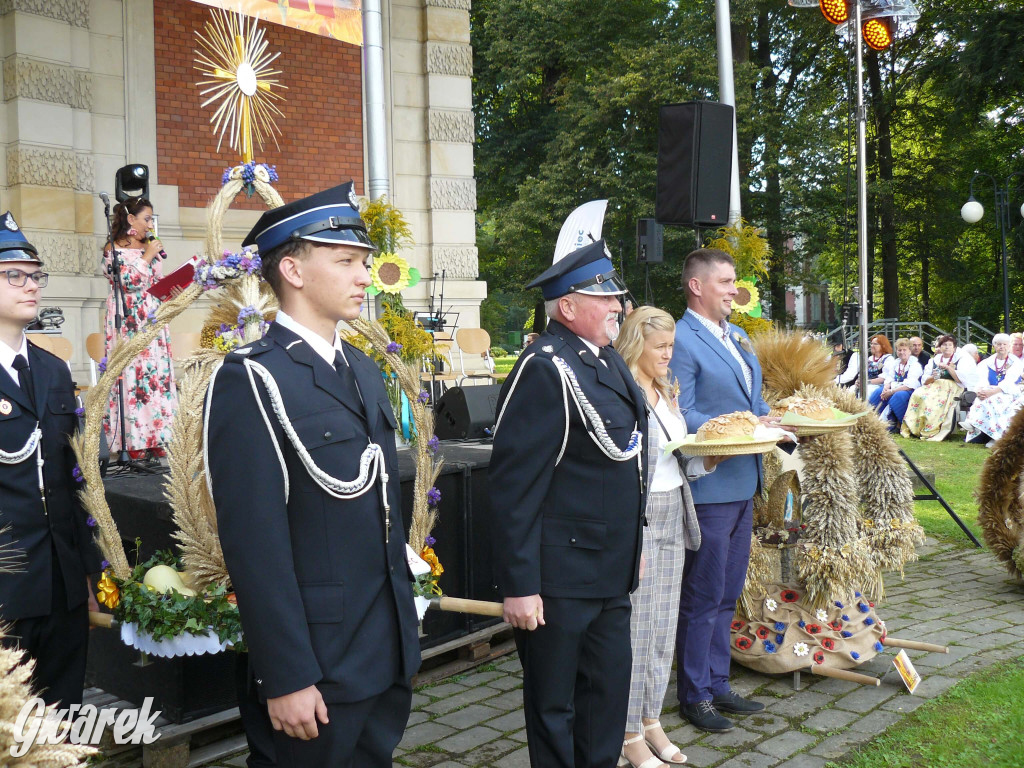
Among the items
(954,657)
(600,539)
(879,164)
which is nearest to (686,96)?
(879,164)

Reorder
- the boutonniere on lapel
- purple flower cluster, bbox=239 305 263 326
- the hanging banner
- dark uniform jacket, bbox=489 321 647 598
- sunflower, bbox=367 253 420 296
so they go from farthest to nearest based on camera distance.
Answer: the hanging banner → sunflower, bbox=367 253 420 296 → the boutonniere on lapel → purple flower cluster, bbox=239 305 263 326 → dark uniform jacket, bbox=489 321 647 598

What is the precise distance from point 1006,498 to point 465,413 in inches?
162

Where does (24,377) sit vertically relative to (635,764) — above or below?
above

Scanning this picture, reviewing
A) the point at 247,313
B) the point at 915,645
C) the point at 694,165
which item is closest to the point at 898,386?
the point at 694,165

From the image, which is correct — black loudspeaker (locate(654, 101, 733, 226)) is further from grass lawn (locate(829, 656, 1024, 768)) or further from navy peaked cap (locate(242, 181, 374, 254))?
navy peaked cap (locate(242, 181, 374, 254))

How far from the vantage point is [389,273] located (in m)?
5.13

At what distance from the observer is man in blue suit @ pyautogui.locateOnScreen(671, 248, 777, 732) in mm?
4195

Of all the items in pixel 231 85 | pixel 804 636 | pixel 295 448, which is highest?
pixel 231 85

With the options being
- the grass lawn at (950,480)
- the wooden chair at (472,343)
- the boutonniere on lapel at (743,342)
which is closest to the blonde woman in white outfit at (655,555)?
the boutonniere on lapel at (743,342)

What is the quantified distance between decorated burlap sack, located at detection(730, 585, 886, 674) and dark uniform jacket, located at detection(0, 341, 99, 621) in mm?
3090

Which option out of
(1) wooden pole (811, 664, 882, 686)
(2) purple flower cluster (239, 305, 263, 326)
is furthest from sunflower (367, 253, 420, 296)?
(1) wooden pole (811, 664, 882, 686)

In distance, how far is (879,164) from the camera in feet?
87.0

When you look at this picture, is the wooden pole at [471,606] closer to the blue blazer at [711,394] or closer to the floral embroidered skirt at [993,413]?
the blue blazer at [711,394]

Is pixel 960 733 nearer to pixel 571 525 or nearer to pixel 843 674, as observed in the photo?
pixel 843 674
